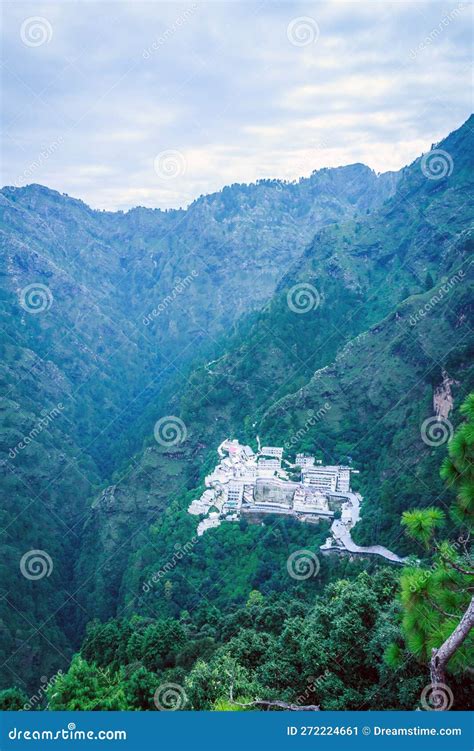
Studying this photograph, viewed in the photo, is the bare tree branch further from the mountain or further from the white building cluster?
the white building cluster

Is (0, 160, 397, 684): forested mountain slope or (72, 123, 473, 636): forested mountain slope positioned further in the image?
(0, 160, 397, 684): forested mountain slope

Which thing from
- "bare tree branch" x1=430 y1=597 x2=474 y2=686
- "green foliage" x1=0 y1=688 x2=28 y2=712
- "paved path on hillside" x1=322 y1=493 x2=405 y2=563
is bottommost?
"green foliage" x1=0 y1=688 x2=28 y2=712

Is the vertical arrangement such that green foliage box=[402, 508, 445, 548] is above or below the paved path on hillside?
below

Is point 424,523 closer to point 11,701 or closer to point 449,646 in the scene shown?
point 449,646

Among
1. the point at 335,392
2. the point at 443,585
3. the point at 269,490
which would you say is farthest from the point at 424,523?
the point at 335,392

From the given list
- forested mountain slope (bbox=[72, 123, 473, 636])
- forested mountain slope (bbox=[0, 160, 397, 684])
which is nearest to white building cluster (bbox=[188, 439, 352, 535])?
forested mountain slope (bbox=[72, 123, 473, 636])

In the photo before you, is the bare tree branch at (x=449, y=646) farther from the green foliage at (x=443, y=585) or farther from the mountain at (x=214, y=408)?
the mountain at (x=214, y=408)

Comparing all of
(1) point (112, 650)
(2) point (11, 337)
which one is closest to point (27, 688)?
(1) point (112, 650)
